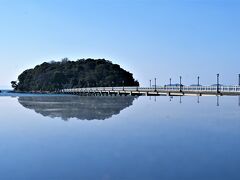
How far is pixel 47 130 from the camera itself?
23.5 m

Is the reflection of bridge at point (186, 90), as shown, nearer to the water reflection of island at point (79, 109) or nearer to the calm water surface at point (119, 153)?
the water reflection of island at point (79, 109)

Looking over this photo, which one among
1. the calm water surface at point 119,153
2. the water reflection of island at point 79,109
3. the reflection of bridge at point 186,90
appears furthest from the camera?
the reflection of bridge at point 186,90

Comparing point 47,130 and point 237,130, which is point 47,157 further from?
point 237,130

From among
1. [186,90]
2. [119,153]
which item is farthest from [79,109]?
[186,90]

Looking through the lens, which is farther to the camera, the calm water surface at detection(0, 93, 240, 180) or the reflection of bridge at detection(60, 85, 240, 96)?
the reflection of bridge at detection(60, 85, 240, 96)

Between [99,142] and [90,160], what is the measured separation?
4276 millimetres

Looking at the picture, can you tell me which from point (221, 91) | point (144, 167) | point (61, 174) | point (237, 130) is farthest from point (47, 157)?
point (221, 91)

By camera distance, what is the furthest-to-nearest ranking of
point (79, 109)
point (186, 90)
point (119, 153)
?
point (186, 90) → point (79, 109) → point (119, 153)

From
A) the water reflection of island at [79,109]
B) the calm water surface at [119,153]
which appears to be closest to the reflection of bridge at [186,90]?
the water reflection of island at [79,109]

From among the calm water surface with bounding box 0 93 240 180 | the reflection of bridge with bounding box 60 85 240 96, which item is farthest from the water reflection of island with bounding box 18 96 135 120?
the reflection of bridge with bounding box 60 85 240 96

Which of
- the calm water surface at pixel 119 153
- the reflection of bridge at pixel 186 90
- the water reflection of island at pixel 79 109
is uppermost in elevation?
the reflection of bridge at pixel 186 90

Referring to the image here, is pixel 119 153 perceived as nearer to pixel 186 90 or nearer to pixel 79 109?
pixel 79 109

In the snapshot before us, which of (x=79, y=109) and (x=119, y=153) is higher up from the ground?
(x=79, y=109)

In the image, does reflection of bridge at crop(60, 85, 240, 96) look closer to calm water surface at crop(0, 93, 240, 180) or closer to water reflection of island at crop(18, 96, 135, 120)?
water reflection of island at crop(18, 96, 135, 120)
